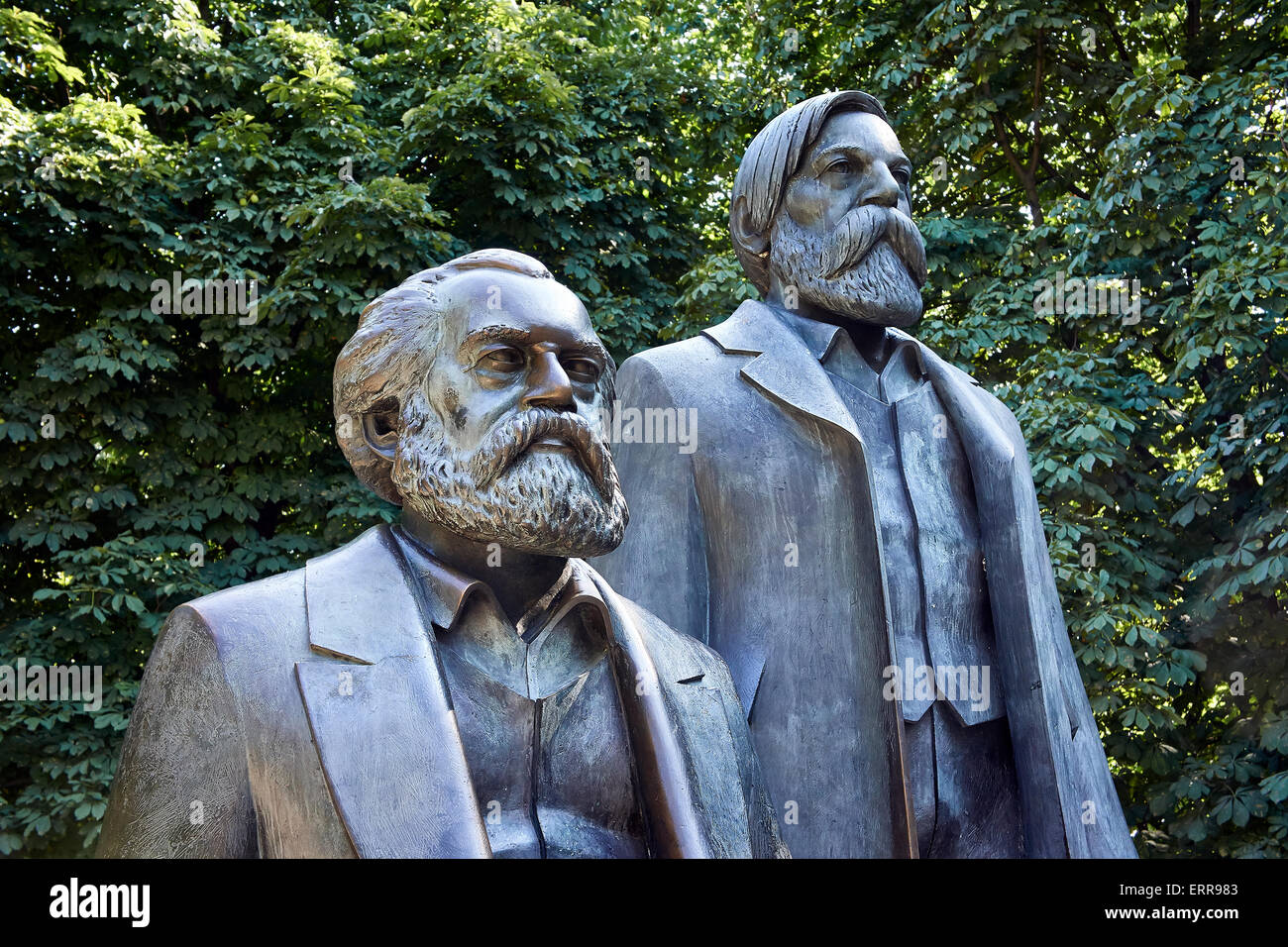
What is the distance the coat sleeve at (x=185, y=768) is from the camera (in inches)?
96.3

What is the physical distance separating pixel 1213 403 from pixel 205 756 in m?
8.44

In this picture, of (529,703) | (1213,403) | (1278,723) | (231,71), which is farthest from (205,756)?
(231,71)

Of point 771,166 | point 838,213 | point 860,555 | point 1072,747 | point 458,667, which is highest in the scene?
point 771,166

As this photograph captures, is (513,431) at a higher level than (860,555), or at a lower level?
higher

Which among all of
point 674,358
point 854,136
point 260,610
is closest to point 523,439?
point 260,610

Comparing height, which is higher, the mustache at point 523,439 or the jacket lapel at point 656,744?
the mustache at point 523,439

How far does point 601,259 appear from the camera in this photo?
12.3m

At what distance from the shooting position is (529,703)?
Result: 107 inches

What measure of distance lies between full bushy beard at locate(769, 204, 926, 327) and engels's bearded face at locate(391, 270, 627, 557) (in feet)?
5.21

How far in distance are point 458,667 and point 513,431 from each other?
1.42 ft

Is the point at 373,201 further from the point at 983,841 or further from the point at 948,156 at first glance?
the point at 983,841

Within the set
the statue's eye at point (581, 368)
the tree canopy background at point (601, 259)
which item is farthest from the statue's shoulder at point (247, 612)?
the tree canopy background at point (601, 259)

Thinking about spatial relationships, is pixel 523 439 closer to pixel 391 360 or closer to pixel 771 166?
pixel 391 360

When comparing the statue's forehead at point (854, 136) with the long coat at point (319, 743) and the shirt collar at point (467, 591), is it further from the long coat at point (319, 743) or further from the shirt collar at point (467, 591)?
the long coat at point (319, 743)
